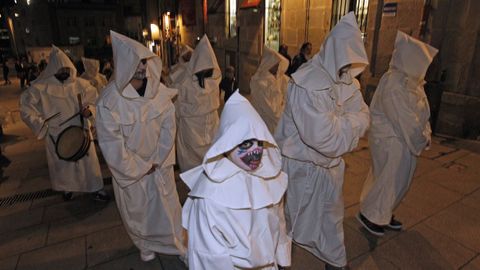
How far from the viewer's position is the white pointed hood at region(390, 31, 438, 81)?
3.63 metres

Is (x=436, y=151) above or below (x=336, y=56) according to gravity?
below

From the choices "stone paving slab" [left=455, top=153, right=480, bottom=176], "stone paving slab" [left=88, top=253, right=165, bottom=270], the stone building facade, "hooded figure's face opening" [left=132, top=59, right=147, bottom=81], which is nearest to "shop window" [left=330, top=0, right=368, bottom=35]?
the stone building facade

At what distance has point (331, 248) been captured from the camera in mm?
3156

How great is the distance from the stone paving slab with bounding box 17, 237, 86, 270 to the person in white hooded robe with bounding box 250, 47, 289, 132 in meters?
3.94

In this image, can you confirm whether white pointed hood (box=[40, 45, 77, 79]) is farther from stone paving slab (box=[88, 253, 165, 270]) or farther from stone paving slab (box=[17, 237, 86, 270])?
stone paving slab (box=[88, 253, 165, 270])

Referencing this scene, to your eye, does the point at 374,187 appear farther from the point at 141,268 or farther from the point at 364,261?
the point at 141,268

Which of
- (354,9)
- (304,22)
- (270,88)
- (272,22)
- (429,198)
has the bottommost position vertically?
(429,198)

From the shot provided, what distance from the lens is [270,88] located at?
625cm

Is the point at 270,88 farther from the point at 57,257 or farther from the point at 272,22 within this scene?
the point at 272,22

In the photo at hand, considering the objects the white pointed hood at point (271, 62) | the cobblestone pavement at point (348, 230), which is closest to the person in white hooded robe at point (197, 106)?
the cobblestone pavement at point (348, 230)

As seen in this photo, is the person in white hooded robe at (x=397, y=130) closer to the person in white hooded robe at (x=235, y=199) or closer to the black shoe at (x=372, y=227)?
the black shoe at (x=372, y=227)

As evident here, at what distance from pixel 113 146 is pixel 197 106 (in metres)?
2.64

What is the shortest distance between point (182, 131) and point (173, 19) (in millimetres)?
19808

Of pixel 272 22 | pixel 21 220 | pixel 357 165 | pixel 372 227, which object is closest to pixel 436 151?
pixel 357 165
